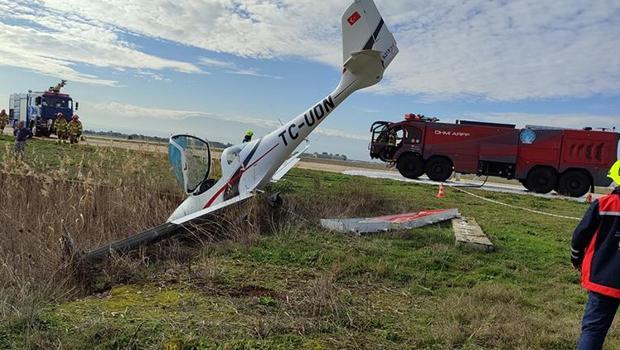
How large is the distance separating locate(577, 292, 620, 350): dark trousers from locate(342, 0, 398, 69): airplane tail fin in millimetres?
5995

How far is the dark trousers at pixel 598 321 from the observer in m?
3.72

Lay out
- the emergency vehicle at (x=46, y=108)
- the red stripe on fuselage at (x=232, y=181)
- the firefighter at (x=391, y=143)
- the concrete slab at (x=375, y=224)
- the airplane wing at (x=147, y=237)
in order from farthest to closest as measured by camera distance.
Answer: the emergency vehicle at (x=46, y=108) < the firefighter at (x=391, y=143) < the red stripe on fuselage at (x=232, y=181) < the concrete slab at (x=375, y=224) < the airplane wing at (x=147, y=237)

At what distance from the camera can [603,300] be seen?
12.3 feet

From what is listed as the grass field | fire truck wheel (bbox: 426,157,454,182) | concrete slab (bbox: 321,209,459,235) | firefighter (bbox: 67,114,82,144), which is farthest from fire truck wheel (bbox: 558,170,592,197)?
firefighter (bbox: 67,114,82,144)

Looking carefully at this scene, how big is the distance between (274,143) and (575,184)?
15.8 metres

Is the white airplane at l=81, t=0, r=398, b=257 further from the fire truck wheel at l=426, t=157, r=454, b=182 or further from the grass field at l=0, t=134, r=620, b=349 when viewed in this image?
the fire truck wheel at l=426, t=157, r=454, b=182

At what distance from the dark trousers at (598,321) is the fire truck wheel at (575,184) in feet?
61.0

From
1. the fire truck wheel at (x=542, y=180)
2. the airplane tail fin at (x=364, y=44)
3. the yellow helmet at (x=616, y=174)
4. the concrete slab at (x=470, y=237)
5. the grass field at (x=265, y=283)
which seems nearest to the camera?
the yellow helmet at (x=616, y=174)

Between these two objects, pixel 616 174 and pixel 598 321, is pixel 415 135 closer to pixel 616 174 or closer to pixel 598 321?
pixel 616 174

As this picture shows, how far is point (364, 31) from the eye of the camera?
8922mm

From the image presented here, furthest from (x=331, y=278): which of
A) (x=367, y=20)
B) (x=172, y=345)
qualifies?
(x=367, y=20)

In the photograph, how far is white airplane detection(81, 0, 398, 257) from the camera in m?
8.79

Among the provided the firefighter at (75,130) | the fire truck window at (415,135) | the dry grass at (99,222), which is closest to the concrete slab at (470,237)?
the dry grass at (99,222)

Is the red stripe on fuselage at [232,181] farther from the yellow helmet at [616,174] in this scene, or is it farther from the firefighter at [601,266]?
the yellow helmet at [616,174]
